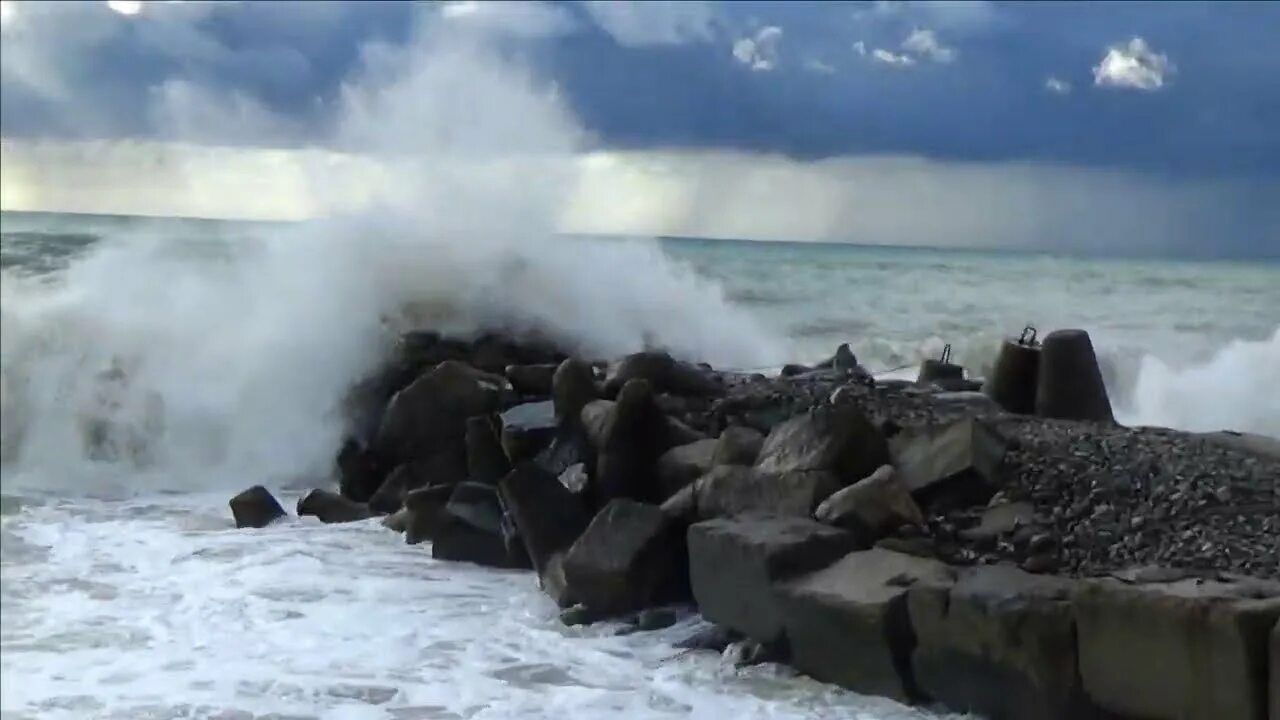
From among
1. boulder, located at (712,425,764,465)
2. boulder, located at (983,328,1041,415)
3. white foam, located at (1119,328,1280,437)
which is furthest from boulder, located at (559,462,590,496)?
white foam, located at (1119,328,1280,437)

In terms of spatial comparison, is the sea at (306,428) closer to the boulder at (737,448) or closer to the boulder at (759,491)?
the boulder at (759,491)

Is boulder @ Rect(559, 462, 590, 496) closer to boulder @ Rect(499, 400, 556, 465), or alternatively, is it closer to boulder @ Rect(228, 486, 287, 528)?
boulder @ Rect(499, 400, 556, 465)

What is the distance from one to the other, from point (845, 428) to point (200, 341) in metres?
6.49

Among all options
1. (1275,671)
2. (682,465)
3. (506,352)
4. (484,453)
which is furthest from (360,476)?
(1275,671)

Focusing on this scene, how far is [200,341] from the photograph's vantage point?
35.3ft

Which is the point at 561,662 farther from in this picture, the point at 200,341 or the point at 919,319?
the point at 919,319

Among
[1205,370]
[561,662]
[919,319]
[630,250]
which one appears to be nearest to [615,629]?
[561,662]

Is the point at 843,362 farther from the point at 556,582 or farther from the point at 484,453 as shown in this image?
the point at 556,582

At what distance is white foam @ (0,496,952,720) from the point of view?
4559 millimetres

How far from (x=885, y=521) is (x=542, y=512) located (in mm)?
1713

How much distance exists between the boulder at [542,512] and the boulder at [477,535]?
28cm

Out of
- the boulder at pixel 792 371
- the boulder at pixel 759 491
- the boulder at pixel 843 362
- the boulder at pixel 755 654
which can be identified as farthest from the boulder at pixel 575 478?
the boulder at pixel 843 362

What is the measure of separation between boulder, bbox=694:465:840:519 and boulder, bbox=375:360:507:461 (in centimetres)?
269

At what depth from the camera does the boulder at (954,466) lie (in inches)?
220
